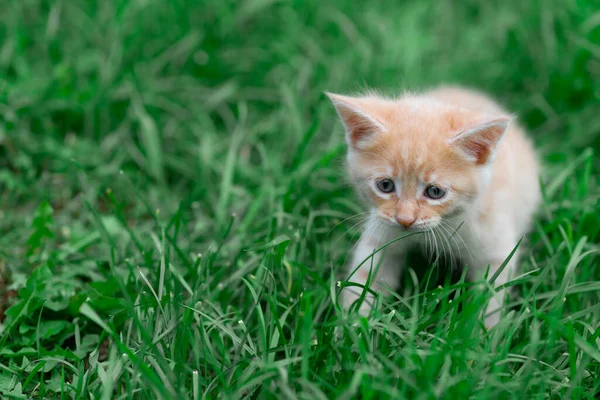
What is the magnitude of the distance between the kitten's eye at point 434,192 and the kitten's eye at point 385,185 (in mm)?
147

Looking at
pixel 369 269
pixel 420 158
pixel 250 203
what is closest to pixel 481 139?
pixel 420 158

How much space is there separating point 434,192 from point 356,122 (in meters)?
0.44

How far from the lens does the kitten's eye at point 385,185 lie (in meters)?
2.66

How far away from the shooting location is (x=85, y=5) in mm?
4598

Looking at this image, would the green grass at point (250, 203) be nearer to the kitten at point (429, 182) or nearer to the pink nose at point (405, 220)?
the kitten at point (429, 182)

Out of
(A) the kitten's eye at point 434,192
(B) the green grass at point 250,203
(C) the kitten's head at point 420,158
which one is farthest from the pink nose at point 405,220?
(B) the green grass at point 250,203

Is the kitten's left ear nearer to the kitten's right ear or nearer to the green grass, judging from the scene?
the kitten's right ear

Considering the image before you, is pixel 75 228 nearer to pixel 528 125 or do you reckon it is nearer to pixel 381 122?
pixel 381 122

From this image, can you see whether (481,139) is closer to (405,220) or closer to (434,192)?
(434,192)

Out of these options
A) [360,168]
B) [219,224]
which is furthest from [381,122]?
[219,224]

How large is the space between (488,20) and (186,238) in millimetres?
3374

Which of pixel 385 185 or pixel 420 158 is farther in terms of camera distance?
pixel 385 185

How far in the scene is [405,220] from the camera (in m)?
2.55

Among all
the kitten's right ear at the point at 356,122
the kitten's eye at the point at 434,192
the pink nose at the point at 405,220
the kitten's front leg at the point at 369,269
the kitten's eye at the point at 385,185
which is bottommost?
the kitten's front leg at the point at 369,269
